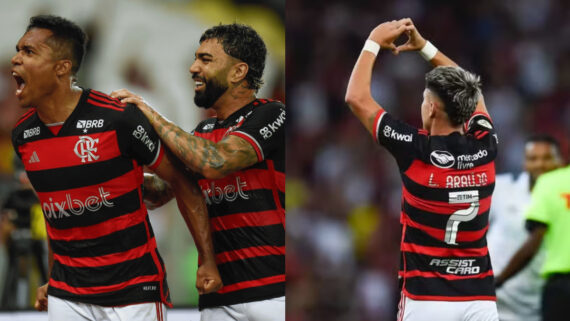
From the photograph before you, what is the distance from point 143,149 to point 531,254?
8.83 ft

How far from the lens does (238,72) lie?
9.99 ft

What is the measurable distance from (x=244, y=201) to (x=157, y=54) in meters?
4.35

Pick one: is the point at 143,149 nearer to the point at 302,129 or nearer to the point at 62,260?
the point at 62,260

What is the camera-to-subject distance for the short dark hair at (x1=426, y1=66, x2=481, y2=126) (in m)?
3.05

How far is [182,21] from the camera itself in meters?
6.81

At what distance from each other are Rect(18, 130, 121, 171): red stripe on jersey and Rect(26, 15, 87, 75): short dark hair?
31 centimetres

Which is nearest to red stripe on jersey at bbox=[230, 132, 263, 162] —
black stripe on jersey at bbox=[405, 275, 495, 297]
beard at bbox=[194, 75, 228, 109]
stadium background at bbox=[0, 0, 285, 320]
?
beard at bbox=[194, 75, 228, 109]

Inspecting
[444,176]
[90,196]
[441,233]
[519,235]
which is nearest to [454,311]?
[441,233]

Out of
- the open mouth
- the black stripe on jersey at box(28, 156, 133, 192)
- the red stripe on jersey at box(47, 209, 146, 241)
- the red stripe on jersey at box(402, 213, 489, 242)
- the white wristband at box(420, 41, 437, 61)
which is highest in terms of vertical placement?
the white wristband at box(420, 41, 437, 61)

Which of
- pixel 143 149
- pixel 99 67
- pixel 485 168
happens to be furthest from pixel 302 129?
pixel 143 149

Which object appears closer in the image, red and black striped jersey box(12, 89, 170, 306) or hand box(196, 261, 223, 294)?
red and black striped jersey box(12, 89, 170, 306)

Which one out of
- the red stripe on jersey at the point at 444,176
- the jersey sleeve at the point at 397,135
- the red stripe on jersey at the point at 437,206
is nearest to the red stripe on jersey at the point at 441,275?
the red stripe on jersey at the point at 437,206

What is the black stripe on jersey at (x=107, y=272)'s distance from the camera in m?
2.61

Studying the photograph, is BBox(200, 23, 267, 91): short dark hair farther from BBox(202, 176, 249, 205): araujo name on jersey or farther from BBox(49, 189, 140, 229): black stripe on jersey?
BBox(49, 189, 140, 229): black stripe on jersey
